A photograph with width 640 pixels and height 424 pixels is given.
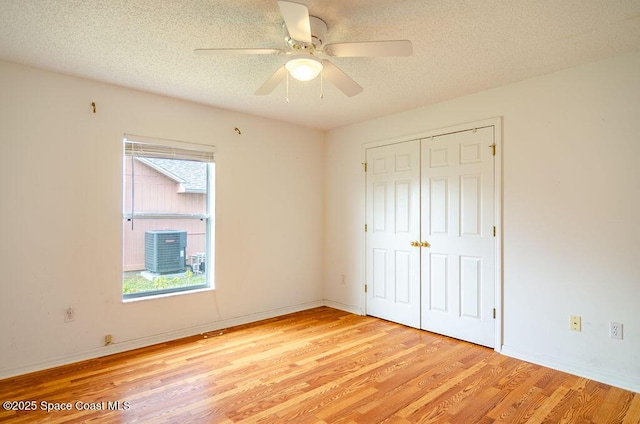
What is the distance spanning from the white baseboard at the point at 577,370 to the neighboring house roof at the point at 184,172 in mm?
3517

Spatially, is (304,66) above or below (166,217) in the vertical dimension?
above

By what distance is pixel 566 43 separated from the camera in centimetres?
246

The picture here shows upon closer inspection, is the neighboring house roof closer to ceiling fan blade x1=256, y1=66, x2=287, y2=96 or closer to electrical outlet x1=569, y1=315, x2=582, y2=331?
ceiling fan blade x1=256, y1=66, x2=287, y2=96

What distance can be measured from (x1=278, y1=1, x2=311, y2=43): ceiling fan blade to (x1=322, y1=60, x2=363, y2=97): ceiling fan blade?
1.06 ft

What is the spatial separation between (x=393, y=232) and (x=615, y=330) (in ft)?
7.09

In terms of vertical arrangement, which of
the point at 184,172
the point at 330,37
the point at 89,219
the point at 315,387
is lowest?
the point at 315,387

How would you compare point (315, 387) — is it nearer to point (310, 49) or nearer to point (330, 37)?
point (310, 49)

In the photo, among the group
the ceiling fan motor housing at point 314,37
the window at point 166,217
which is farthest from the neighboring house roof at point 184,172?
the ceiling fan motor housing at point 314,37

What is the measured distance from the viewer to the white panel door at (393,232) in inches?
156

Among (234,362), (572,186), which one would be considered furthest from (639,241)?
(234,362)

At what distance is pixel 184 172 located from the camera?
383 cm

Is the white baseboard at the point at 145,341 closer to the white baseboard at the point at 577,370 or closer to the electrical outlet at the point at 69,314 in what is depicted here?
the electrical outlet at the point at 69,314

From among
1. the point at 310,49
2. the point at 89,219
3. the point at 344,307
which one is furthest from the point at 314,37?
the point at 344,307

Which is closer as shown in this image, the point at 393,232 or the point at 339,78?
the point at 339,78
